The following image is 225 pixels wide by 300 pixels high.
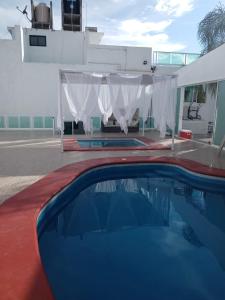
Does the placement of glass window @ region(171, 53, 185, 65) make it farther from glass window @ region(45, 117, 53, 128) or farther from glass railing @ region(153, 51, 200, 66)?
glass window @ region(45, 117, 53, 128)

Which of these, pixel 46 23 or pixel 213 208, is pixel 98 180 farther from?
pixel 46 23

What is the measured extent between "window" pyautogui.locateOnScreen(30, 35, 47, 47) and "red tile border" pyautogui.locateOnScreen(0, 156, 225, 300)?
1023 centimetres

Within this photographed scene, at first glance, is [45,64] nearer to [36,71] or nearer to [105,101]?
[36,71]

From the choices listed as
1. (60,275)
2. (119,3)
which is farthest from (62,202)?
(119,3)

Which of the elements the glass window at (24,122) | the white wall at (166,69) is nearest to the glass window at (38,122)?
the glass window at (24,122)

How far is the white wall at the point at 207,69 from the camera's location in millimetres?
7629

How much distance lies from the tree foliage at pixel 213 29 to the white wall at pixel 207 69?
311 cm

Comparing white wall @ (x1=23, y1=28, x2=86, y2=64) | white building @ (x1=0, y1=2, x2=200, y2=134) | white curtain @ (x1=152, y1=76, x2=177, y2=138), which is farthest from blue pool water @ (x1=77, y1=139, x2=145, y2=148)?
white wall @ (x1=23, y1=28, x2=86, y2=64)

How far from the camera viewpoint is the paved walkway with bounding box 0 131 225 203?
4.76 meters

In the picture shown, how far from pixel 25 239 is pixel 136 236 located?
173 cm

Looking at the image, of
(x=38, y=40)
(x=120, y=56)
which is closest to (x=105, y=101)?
(x=120, y=56)

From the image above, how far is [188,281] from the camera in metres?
2.79

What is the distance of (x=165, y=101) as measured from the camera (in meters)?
7.86

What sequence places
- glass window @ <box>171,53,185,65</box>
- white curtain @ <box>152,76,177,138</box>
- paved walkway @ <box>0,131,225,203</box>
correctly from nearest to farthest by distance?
paved walkway @ <box>0,131,225,203</box> < white curtain @ <box>152,76,177,138</box> < glass window @ <box>171,53,185,65</box>
